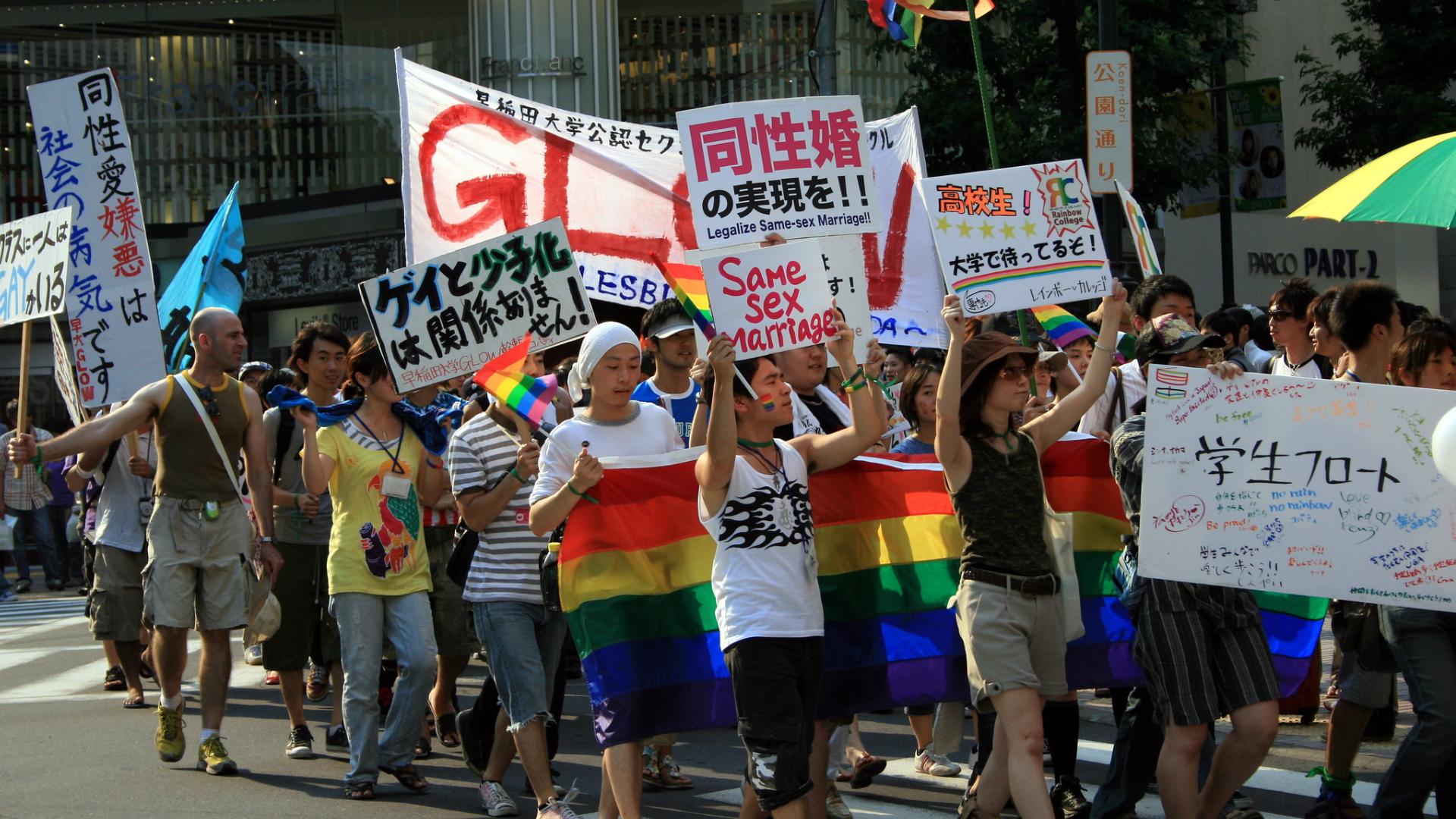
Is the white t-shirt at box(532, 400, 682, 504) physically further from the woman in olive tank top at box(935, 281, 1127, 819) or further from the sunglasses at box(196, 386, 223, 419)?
the sunglasses at box(196, 386, 223, 419)

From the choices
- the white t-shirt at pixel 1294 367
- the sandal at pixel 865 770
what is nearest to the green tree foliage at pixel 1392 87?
the white t-shirt at pixel 1294 367

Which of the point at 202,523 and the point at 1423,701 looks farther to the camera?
the point at 202,523

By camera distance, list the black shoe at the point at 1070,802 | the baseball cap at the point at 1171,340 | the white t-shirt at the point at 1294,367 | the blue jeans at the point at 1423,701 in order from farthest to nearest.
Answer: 1. the white t-shirt at the point at 1294,367
2. the black shoe at the point at 1070,802
3. the baseball cap at the point at 1171,340
4. the blue jeans at the point at 1423,701

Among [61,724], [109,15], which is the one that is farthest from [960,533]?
[109,15]

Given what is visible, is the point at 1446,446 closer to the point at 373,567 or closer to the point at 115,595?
the point at 373,567

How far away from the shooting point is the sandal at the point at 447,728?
330 inches

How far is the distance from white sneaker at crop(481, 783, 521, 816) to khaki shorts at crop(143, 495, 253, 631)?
65.5 inches

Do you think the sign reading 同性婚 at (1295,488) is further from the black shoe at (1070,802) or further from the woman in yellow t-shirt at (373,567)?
the woman in yellow t-shirt at (373,567)

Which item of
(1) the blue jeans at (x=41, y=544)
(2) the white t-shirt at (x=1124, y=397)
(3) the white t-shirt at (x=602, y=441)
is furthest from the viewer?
(1) the blue jeans at (x=41, y=544)

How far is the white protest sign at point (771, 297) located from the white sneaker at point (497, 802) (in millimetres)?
2395

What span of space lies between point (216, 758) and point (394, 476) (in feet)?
5.49

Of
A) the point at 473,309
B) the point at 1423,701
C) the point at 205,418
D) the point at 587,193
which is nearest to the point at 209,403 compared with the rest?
the point at 205,418

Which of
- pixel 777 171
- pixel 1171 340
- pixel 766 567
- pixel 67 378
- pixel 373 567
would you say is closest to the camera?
pixel 766 567

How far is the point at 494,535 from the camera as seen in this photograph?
6.76 m
